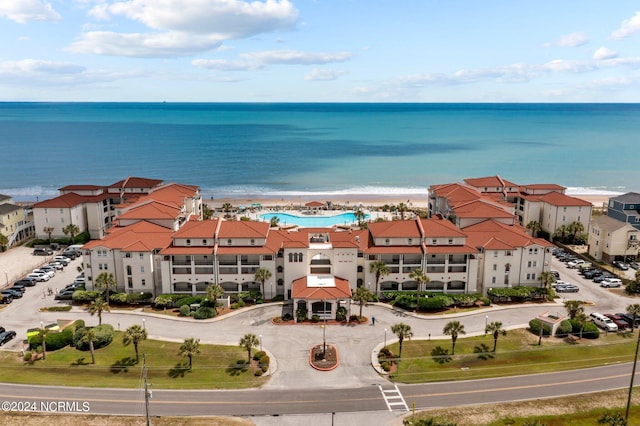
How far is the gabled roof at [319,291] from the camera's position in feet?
219

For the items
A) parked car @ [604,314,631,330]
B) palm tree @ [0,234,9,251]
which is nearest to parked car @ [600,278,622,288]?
parked car @ [604,314,631,330]

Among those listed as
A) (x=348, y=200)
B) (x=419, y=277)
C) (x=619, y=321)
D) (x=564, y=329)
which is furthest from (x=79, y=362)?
(x=348, y=200)

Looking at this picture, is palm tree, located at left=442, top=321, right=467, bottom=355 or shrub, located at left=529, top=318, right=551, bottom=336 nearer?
palm tree, located at left=442, top=321, right=467, bottom=355

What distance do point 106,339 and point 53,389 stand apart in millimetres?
9896

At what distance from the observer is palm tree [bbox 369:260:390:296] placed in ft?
238

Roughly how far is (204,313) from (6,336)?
2415 cm

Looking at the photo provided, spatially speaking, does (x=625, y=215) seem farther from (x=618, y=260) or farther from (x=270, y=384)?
(x=270, y=384)

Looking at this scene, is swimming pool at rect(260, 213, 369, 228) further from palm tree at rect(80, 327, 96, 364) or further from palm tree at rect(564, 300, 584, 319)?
palm tree at rect(80, 327, 96, 364)

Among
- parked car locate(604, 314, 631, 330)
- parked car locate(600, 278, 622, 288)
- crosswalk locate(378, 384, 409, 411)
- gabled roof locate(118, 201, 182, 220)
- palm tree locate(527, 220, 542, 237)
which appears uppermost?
gabled roof locate(118, 201, 182, 220)

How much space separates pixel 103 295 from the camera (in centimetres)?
7362

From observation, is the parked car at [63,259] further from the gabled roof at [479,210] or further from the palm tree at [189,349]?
the gabled roof at [479,210]

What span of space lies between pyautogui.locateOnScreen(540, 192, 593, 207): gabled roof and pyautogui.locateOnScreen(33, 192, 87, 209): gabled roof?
327ft

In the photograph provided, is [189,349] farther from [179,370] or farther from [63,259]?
[63,259]

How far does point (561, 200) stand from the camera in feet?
333
